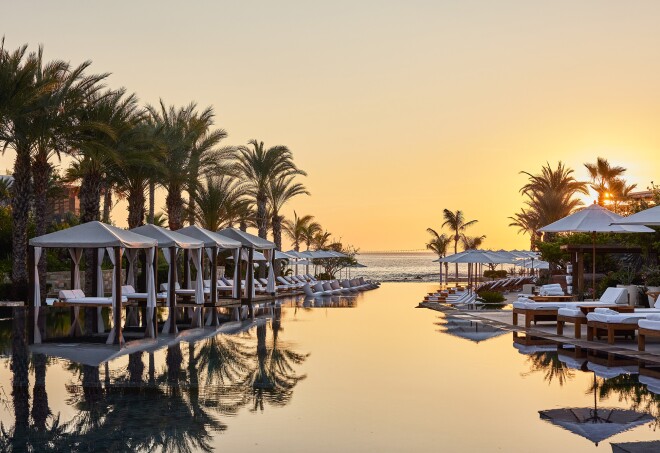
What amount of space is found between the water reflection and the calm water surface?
0.07ft

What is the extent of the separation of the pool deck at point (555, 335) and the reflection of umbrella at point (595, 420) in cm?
468

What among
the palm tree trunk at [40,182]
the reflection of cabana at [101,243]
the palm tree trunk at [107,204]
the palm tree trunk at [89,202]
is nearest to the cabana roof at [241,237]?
the palm tree trunk at [89,202]

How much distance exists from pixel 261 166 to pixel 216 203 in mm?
4795

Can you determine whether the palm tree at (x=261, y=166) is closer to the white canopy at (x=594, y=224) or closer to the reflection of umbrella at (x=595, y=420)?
the white canopy at (x=594, y=224)

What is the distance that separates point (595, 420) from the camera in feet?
30.6

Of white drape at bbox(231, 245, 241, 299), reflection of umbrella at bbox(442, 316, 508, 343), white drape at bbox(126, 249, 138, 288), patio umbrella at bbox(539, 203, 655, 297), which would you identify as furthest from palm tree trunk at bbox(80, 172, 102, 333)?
patio umbrella at bbox(539, 203, 655, 297)

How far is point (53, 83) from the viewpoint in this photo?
87.5 feet

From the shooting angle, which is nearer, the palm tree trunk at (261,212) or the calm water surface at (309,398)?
the calm water surface at (309,398)

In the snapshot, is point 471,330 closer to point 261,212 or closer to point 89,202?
point 89,202

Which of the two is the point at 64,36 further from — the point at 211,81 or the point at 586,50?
the point at 586,50

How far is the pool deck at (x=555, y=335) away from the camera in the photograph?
15.0 m

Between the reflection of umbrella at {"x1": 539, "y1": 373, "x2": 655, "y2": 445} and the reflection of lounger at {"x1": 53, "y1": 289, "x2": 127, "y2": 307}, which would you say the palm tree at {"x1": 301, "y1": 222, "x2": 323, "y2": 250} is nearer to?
the reflection of lounger at {"x1": 53, "y1": 289, "x2": 127, "y2": 307}

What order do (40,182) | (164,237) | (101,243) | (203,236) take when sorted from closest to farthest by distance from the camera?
1. (101,243)
2. (164,237)
3. (203,236)
4. (40,182)

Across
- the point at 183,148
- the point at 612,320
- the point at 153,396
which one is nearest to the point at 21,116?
the point at 183,148
